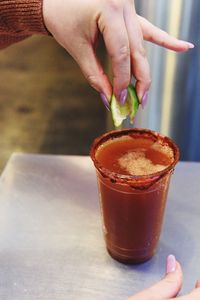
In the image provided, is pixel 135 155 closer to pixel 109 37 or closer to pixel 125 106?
pixel 125 106

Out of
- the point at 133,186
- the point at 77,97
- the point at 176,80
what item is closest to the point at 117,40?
the point at 133,186

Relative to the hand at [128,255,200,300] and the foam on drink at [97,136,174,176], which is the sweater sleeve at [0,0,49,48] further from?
the hand at [128,255,200,300]

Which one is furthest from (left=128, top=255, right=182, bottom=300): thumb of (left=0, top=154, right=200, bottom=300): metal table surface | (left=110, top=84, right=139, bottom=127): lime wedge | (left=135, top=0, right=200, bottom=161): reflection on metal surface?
(left=135, top=0, right=200, bottom=161): reflection on metal surface

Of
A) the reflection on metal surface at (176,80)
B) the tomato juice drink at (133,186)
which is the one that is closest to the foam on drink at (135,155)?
the tomato juice drink at (133,186)

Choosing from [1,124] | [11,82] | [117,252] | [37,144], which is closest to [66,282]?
[117,252]

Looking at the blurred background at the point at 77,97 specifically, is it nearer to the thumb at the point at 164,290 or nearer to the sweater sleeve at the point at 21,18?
the sweater sleeve at the point at 21,18
